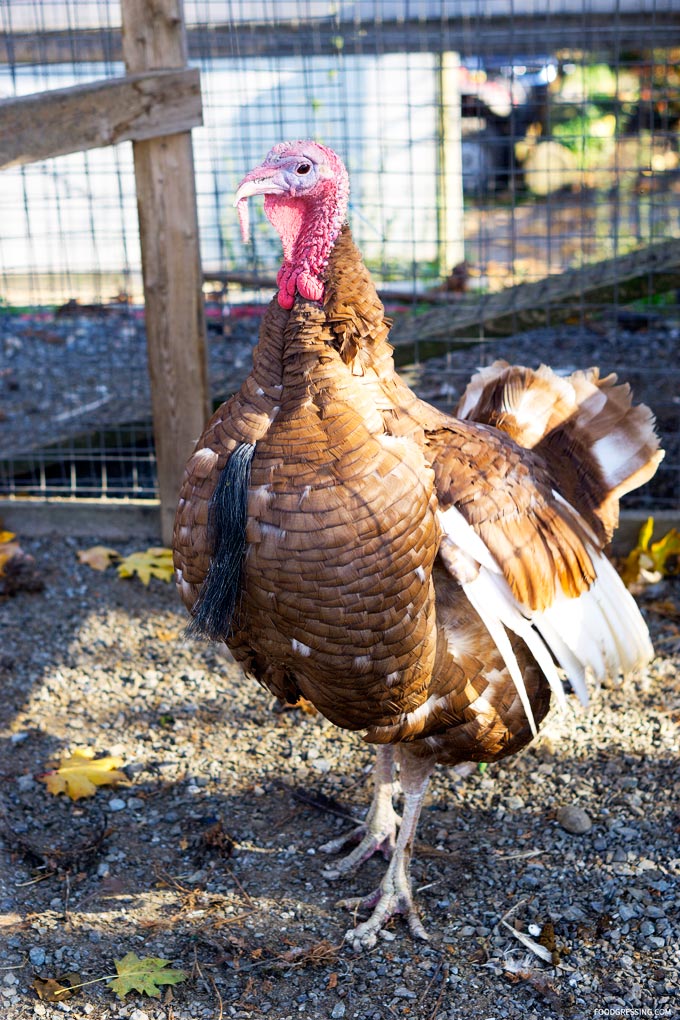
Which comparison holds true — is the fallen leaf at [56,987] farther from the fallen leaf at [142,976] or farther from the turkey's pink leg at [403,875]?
the turkey's pink leg at [403,875]

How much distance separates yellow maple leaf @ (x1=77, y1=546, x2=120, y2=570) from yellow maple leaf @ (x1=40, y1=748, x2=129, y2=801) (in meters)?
1.33

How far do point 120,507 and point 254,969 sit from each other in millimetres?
2715

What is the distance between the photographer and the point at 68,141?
13.1 ft

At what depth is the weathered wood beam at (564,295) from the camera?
5.13m

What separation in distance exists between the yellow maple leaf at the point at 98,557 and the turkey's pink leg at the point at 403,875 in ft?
7.31

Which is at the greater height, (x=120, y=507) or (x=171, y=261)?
(x=171, y=261)

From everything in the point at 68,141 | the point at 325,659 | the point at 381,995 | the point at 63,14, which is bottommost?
the point at 381,995

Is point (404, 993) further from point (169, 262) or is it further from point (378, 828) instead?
point (169, 262)

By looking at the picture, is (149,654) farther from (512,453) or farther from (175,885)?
(512,453)

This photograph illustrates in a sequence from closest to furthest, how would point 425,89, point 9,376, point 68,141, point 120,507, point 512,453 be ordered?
point 512,453
point 68,141
point 120,507
point 9,376
point 425,89

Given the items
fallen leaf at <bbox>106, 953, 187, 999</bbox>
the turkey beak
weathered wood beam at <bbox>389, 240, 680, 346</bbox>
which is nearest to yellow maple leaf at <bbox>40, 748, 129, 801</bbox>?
fallen leaf at <bbox>106, 953, 187, 999</bbox>

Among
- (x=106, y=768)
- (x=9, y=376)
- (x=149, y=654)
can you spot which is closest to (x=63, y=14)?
(x=9, y=376)

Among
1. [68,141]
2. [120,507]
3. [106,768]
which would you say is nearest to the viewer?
[106,768]

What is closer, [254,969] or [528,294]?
[254,969]
